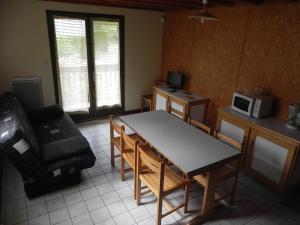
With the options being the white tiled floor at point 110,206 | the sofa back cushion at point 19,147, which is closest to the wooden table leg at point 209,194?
the white tiled floor at point 110,206

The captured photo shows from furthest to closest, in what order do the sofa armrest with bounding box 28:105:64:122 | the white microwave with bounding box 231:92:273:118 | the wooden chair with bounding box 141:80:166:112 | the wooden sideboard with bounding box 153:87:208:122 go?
the wooden chair with bounding box 141:80:166:112
the wooden sideboard with bounding box 153:87:208:122
the sofa armrest with bounding box 28:105:64:122
the white microwave with bounding box 231:92:273:118

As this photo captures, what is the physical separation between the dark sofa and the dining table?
2.49 ft

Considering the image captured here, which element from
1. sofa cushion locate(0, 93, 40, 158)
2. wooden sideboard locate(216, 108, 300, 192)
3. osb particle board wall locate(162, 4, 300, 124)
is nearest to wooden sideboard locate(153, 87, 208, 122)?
osb particle board wall locate(162, 4, 300, 124)

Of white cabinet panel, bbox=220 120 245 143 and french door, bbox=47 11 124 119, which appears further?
french door, bbox=47 11 124 119

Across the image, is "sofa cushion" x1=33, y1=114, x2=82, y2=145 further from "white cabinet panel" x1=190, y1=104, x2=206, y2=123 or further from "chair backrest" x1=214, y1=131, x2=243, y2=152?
"white cabinet panel" x1=190, y1=104, x2=206, y2=123

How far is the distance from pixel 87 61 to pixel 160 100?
5.29 ft

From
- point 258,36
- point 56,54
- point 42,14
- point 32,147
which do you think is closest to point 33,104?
point 56,54

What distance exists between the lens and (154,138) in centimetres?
247

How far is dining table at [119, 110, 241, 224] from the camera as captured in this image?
2.06 metres

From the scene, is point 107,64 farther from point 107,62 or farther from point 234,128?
point 234,128

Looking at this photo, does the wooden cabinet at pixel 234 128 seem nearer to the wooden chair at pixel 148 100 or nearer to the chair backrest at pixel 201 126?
the chair backrest at pixel 201 126

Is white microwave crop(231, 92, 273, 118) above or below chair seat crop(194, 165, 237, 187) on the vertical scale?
above

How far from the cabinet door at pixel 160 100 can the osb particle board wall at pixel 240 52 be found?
553mm

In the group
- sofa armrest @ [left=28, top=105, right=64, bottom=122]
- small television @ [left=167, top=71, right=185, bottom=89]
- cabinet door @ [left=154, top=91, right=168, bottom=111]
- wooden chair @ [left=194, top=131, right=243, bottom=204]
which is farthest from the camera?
small television @ [left=167, top=71, right=185, bottom=89]
